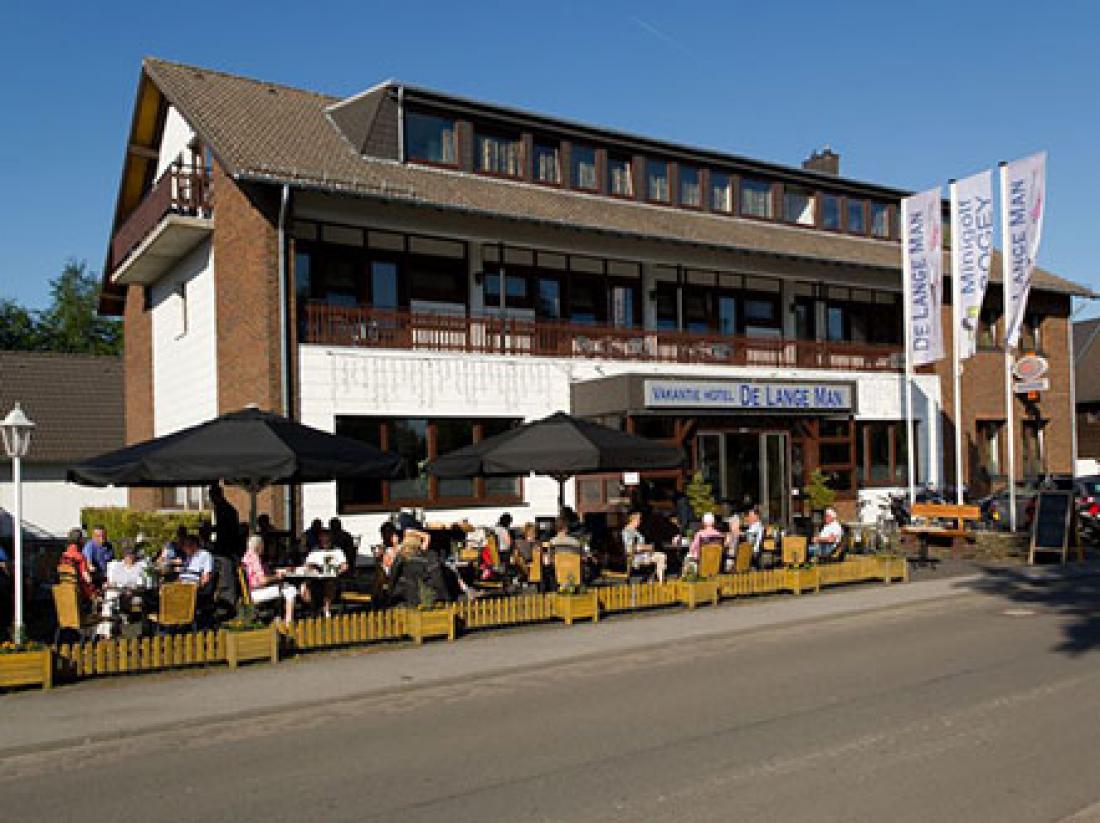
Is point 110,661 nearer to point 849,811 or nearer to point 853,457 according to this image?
point 849,811

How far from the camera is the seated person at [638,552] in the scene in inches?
608

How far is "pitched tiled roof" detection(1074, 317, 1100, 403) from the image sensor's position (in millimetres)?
45031

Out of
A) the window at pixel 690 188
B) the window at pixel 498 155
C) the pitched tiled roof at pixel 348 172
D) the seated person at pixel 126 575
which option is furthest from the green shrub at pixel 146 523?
the window at pixel 690 188

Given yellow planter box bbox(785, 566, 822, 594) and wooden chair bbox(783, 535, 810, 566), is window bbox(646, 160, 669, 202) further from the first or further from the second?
yellow planter box bbox(785, 566, 822, 594)

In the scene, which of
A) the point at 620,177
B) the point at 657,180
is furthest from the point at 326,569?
Answer: the point at 657,180

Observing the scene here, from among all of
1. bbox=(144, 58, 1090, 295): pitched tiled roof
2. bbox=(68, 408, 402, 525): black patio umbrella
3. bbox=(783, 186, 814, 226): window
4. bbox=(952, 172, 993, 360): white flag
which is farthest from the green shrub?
bbox=(783, 186, 814, 226): window

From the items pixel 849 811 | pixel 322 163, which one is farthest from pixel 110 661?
pixel 322 163

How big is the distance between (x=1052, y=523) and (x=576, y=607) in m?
10.9

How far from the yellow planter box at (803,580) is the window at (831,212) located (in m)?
17.2

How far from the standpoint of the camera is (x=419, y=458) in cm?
2048

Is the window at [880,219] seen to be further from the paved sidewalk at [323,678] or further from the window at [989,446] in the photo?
the paved sidewalk at [323,678]

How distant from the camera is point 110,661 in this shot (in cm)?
1012

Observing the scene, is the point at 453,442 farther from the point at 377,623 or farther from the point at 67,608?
the point at 67,608

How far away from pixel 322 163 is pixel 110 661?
12317mm
